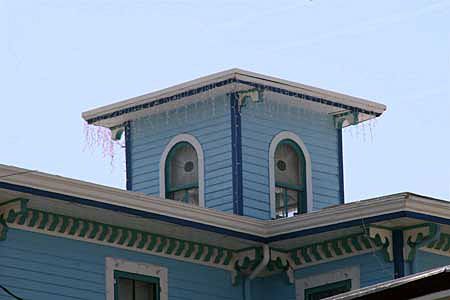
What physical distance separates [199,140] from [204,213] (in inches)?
129

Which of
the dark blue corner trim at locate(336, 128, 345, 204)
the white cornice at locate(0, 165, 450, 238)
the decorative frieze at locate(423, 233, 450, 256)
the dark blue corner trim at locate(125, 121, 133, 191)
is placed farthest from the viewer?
the dark blue corner trim at locate(125, 121, 133, 191)

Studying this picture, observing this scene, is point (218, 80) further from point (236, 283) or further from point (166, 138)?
point (236, 283)

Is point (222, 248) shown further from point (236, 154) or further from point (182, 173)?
point (182, 173)

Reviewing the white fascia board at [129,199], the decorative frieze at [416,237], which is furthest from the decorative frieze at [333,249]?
the white fascia board at [129,199]

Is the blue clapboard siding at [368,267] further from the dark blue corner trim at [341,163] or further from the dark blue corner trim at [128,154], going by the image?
the dark blue corner trim at [128,154]

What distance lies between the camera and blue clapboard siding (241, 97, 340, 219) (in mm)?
31656

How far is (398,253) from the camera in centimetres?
2883

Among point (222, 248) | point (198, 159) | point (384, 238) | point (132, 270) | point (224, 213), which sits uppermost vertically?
point (198, 159)

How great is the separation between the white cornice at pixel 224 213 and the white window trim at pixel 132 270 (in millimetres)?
1000

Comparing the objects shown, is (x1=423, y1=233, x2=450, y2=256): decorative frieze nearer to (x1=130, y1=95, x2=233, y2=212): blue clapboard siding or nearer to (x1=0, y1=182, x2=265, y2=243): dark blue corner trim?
(x1=0, y1=182, x2=265, y2=243): dark blue corner trim

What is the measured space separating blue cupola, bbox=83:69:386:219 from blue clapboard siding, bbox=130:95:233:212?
0.02 meters

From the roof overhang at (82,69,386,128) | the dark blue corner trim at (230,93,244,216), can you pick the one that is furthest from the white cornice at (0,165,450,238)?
the roof overhang at (82,69,386,128)

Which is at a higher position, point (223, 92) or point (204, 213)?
point (223, 92)

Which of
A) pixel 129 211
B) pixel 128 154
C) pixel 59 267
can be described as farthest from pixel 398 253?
pixel 128 154
